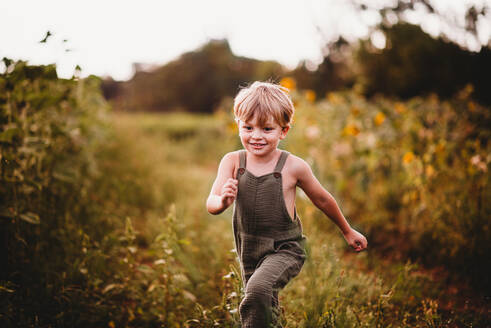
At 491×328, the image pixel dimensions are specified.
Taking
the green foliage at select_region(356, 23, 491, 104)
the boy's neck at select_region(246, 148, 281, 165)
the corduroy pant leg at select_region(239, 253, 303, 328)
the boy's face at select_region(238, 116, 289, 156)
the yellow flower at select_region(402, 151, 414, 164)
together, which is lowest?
the corduroy pant leg at select_region(239, 253, 303, 328)

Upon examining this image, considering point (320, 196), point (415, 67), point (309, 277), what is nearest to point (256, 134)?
point (320, 196)

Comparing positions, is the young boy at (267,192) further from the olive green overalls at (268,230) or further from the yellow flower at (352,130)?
the yellow flower at (352,130)

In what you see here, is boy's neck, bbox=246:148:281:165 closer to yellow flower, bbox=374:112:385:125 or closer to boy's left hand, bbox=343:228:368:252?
boy's left hand, bbox=343:228:368:252

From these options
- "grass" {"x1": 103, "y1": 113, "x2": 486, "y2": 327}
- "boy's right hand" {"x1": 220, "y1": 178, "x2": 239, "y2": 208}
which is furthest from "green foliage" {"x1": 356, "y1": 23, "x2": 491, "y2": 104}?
"boy's right hand" {"x1": 220, "y1": 178, "x2": 239, "y2": 208}

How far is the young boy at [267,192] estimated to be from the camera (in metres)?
1.56

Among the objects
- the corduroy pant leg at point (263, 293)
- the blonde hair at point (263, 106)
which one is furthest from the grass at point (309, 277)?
the blonde hair at point (263, 106)

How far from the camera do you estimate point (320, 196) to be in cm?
166

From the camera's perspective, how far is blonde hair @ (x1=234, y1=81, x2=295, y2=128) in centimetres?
155

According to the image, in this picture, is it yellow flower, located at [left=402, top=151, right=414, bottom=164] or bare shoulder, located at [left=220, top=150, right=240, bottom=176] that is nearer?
bare shoulder, located at [left=220, top=150, right=240, bottom=176]

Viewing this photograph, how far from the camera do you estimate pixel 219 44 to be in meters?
36.7

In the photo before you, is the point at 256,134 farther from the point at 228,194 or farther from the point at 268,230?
the point at 268,230

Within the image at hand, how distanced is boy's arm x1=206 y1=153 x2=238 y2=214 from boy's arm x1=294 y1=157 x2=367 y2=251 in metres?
0.32

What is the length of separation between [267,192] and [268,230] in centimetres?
18

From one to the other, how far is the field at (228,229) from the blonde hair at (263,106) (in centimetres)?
75
